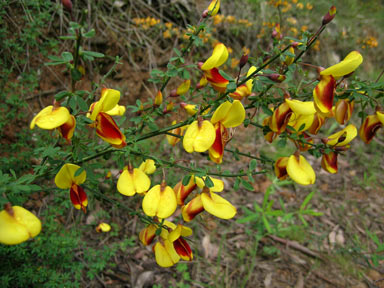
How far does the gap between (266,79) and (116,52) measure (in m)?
2.21

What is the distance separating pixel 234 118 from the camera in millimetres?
900

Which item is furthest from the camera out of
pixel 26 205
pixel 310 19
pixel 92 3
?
pixel 310 19

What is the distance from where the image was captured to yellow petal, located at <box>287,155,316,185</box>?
957 millimetres

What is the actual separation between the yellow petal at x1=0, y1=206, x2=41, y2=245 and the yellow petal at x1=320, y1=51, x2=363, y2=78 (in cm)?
92

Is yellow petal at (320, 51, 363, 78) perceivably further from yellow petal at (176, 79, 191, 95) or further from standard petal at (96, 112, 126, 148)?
standard petal at (96, 112, 126, 148)

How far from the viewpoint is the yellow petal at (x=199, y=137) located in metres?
0.81

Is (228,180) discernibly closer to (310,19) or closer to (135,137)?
(135,137)

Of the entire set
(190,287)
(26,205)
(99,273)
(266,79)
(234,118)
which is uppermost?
(266,79)

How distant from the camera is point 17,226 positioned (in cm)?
72

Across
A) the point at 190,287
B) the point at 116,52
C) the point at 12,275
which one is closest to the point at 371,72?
the point at 116,52

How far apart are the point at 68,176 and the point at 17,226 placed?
0.24 metres

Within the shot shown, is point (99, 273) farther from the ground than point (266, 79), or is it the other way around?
point (266, 79)

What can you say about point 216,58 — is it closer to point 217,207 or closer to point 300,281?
A: point 217,207

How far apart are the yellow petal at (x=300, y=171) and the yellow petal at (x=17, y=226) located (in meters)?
0.79
